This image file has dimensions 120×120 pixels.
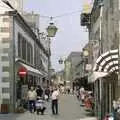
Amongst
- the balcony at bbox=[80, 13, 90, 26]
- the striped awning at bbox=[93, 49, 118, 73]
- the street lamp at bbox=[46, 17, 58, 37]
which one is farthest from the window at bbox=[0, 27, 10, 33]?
the striped awning at bbox=[93, 49, 118, 73]

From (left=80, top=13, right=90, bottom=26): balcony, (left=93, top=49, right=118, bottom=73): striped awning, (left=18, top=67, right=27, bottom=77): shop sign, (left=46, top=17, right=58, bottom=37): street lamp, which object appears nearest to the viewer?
(left=93, top=49, right=118, bottom=73): striped awning

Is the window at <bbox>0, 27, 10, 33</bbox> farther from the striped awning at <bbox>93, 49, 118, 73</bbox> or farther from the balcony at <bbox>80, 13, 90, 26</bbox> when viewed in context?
the striped awning at <bbox>93, 49, 118, 73</bbox>

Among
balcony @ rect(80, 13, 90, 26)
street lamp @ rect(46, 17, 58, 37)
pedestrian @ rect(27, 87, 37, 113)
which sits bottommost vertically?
pedestrian @ rect(27, 87, 37, 113)

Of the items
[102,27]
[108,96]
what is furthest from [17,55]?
[108,96]

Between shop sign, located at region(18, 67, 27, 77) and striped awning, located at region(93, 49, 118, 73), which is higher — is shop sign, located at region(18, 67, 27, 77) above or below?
above

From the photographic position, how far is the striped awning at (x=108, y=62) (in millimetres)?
22906

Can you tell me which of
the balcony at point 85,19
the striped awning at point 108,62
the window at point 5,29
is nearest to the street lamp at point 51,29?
the window at point 5,29

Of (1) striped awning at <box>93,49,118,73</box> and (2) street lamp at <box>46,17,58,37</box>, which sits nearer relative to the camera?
(1) striped awning at <box>93,49,118,73</box>

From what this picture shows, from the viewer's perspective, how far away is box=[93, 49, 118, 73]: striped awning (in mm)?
22906

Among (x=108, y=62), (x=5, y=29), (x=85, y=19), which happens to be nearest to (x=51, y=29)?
(x=5, y=29)

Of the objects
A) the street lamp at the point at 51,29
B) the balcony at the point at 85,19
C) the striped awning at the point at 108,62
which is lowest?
the striped awning at the point at 108,62

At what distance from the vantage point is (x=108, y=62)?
23.1 meters

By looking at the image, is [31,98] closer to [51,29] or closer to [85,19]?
[51,29]

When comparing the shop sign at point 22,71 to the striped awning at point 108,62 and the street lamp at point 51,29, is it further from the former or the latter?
the striped awning at point 108,62
